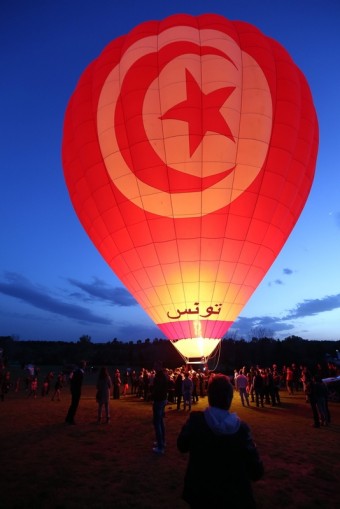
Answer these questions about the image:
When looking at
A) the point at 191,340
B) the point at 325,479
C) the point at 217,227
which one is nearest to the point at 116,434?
the point at 325,479

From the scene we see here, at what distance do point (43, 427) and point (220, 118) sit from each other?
9897mm

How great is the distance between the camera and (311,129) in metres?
12.8

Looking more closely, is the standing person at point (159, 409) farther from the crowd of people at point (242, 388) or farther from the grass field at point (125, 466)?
the crowd of people at point (242, 388)

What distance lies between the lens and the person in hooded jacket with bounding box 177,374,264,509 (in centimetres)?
196

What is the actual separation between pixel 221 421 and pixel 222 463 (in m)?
0.23

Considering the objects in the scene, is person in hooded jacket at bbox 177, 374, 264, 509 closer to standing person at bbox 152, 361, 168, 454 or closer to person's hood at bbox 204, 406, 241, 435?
person's hood at bbox 204, 406, 241, 435

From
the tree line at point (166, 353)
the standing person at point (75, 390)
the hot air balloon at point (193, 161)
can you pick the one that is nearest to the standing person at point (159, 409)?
the standing person at point (75, 390)

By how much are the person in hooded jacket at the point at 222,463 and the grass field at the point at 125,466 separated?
82 millimetres

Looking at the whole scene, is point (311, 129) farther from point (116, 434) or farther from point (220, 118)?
point (116, 434)

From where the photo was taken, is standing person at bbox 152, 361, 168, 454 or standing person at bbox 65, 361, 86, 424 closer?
standing person at bbox 152, 361, 168, 454

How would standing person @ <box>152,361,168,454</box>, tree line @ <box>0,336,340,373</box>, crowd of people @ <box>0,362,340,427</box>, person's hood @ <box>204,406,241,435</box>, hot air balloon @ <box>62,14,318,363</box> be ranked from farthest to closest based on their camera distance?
tree line @ <box>0,336,340,373</box>
hot air balloon @ <box>62,14,318,363</box>
crowd of people @ <box>0,362,340,427</box>
standing person @ <box>152,361,168,454</box>
person's hood @ <box>204,406,241,435</box>

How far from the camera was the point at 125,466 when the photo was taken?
4852mm

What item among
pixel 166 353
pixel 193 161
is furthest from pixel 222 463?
pixel 166 353

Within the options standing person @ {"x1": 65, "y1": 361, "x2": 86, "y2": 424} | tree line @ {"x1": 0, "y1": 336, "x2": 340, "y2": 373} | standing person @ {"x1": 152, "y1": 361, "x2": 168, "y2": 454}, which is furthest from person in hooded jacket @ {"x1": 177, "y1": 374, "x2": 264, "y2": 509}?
tree line @ {"x1": 0, "y1": 336, "x2": 340, "y2": 373}
